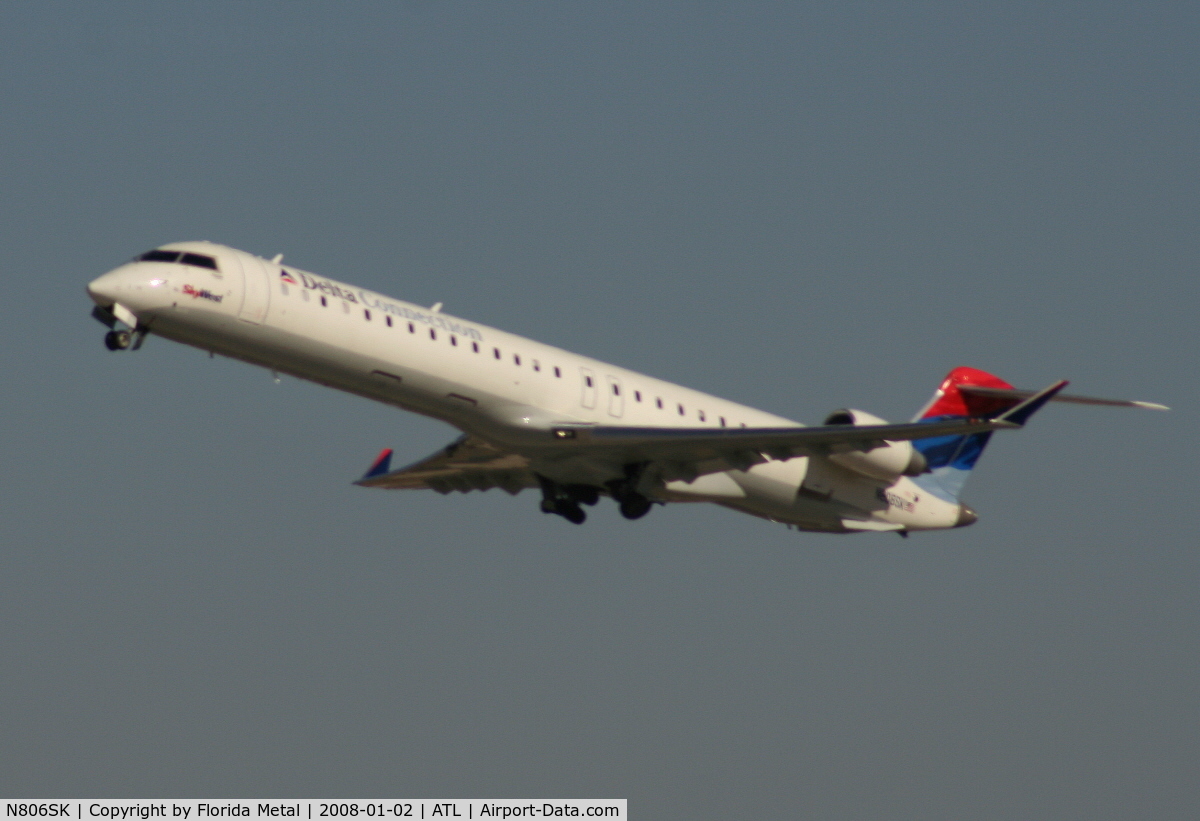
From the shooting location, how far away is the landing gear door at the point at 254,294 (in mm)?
22703

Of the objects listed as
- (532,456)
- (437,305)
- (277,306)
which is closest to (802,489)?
(532,456)

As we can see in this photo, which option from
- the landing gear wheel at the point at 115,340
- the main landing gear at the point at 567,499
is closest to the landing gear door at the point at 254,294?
the landing gear wheel at the point at 115,340

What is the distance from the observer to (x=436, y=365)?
2373 cm

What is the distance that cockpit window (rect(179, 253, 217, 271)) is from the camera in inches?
896

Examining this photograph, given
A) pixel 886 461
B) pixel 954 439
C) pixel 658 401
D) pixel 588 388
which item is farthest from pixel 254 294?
pixel 954 439

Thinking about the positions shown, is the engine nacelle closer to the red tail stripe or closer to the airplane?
the airplane

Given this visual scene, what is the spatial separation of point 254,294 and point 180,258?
109 centimetres

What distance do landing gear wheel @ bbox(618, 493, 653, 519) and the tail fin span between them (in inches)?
236

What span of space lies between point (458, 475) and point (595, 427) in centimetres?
465

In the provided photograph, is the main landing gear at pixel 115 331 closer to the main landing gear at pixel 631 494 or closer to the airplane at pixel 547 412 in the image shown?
the airplane at pixel 547 412

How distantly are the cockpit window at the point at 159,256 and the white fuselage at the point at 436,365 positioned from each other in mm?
116

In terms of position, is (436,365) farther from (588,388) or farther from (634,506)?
(634,506)

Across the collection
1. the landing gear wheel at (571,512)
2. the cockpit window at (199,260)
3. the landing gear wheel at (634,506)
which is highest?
the cockpit window at (199,260)

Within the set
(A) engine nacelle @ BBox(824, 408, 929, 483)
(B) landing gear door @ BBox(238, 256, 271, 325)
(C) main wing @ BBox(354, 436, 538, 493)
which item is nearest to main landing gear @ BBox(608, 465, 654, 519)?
(C) main wing @ BBox(354, 436, 538, 493)
